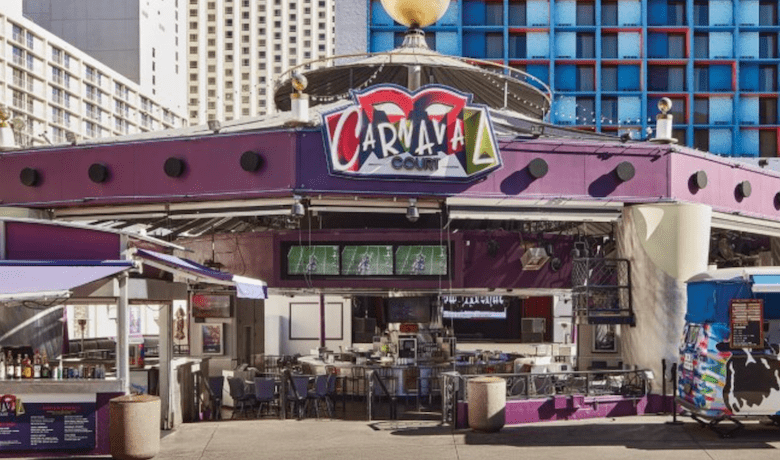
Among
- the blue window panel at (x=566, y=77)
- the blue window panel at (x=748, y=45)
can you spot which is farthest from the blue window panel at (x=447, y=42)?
the blue window panel at (x=748, y=45)

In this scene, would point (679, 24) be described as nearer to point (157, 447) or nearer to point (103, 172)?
point (103, 172)

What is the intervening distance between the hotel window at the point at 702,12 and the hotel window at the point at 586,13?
8111 mm

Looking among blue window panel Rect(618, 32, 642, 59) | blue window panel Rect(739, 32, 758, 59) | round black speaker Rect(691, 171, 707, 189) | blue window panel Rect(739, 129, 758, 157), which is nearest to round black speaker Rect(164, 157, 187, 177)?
round black speaker Rect(691, 171, 707, 189)

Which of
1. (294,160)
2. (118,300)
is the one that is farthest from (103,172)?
(118,300)

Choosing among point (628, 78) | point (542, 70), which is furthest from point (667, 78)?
point (542, 70)

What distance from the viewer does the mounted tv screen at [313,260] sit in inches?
938

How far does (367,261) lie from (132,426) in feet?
31.1

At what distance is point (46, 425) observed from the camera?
604 inches

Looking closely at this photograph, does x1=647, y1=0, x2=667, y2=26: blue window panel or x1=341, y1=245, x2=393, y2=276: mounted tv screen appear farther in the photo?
x1=647, y1=0, x2=667, y2=26: blue window panel

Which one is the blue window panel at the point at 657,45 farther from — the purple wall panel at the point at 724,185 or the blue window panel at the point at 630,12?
the purple wall panel at the point at 724,185

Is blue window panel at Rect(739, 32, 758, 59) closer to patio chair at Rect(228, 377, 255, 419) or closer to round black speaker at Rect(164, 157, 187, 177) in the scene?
patio chair at Rect(228, 377, 255, 419)

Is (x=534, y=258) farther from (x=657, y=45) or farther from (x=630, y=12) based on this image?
(x=657, y=45)

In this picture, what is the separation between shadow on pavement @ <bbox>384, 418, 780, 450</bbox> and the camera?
16609mm

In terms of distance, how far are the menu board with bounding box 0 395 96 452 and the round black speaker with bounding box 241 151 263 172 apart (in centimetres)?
624
